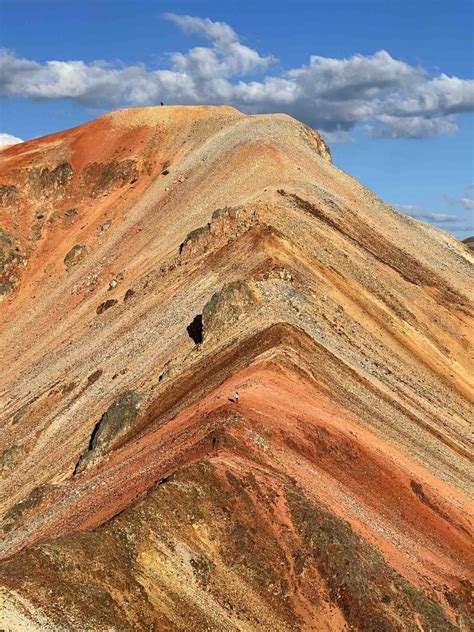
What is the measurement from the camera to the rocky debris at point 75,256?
299 feet

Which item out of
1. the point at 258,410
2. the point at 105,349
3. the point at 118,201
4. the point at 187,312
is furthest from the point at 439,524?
the point at 118,201

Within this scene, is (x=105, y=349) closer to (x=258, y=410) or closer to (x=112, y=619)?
(x=258, y=410)

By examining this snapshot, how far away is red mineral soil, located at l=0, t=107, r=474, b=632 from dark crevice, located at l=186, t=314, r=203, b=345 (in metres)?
0.34

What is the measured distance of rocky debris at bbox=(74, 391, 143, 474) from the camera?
1791 inches

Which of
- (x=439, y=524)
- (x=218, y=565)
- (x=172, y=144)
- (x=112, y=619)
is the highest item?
(x=172, y=144)

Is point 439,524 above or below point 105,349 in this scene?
below

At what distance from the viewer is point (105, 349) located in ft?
203

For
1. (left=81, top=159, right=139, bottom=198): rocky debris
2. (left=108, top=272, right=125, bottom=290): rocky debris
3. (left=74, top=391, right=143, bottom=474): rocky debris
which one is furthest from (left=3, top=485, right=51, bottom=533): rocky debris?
(left=81, top=159, right=139, bottom=198): rocky debris

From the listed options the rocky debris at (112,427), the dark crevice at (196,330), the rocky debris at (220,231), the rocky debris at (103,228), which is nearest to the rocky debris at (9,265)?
the rocky debris at (103,228)

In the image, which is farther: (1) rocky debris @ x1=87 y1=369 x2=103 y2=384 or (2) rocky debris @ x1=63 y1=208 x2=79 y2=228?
(2) rocky debris @ x1=63 y1=208 x2=79 y2=228

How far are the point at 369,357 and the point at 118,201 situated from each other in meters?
52.2

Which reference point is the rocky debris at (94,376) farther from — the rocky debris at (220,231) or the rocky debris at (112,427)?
the rocky debris at (220,231)

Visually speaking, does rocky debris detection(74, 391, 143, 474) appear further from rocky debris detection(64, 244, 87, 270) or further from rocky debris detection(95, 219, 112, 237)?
rocky debris detection(95, 219, 112, 237)

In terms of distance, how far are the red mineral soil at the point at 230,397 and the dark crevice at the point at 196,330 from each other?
34 cm
